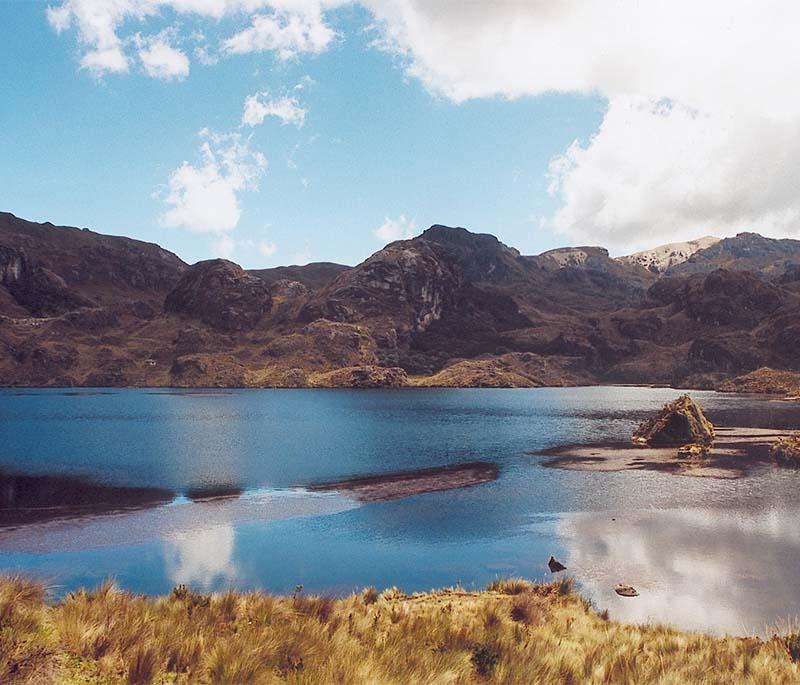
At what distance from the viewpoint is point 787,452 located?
62.5m

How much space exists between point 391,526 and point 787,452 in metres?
49.5

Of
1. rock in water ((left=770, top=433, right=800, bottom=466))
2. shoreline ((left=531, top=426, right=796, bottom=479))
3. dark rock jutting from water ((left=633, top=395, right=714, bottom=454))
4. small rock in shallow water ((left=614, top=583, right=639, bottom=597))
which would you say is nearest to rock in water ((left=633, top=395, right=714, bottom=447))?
dark rock jutting from water ((left=633, top=395, right=714, bottom=454))

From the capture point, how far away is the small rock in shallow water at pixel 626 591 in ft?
77.9

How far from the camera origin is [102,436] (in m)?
83.9

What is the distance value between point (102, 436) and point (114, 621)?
83.2 m

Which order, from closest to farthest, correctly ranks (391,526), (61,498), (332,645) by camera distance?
(332,645) < (391,526) < (61,498)

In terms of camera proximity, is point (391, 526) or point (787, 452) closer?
point (391, 526)

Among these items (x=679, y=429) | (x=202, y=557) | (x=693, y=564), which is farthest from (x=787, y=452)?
(x=202, y=557)

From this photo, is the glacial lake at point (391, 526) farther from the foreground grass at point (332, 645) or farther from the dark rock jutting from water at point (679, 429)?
the dark rock jutting from water at point (679, 429)

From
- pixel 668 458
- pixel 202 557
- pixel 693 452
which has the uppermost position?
pixel 202 557

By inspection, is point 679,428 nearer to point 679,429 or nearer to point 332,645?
point 679,429

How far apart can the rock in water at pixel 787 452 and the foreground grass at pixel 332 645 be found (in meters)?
54.4

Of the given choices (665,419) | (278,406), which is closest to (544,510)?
(665,419)

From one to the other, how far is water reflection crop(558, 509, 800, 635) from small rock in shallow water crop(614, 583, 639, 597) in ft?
0.85
